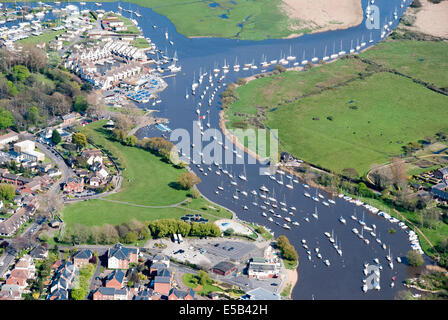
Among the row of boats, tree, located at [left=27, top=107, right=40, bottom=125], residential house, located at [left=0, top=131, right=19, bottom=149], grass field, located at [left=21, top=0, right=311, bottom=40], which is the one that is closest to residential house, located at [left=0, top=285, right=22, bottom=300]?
residential house, located at [left=0, top=131, right=19, bottom=149]

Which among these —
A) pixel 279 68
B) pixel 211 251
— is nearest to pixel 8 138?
pixel 211 251

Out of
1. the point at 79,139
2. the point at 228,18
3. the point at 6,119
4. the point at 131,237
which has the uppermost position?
the point at 228,18

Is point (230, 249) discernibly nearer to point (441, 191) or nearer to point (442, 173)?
point (441, 191)

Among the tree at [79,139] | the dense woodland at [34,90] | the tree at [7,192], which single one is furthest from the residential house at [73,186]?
the dense woodland at [34,90]

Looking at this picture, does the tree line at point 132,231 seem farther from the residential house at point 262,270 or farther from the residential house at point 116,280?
the residential house at point 262,270

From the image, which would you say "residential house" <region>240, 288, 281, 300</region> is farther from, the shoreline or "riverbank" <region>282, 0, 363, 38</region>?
"riverbank" <region>282, 0, 363, 38</region>
